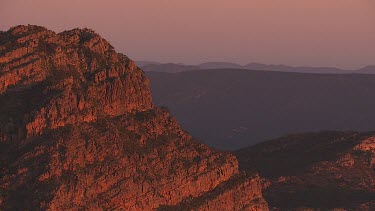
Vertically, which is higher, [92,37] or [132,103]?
[92,37]

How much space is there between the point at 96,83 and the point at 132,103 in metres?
4.53

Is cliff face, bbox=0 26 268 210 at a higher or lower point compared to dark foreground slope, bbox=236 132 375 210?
higher

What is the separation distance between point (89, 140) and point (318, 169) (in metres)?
94.8

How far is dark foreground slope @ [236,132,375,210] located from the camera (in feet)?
478

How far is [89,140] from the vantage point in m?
74.8

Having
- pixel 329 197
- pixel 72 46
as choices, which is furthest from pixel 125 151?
pixel 329 197

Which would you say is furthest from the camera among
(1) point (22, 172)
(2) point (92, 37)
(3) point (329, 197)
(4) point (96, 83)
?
(3) point (329, 197)

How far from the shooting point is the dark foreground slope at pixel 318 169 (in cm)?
14562

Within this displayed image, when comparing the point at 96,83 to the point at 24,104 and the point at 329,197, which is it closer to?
the point at 24,104

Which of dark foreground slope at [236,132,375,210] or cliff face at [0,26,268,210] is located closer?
cliff face at [0,26,268,210]

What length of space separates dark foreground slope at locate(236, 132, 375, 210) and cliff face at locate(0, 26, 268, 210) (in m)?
54.0

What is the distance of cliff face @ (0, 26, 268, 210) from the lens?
70.5m

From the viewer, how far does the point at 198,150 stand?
290ft

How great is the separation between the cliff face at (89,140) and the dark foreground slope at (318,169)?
54.0 meters
